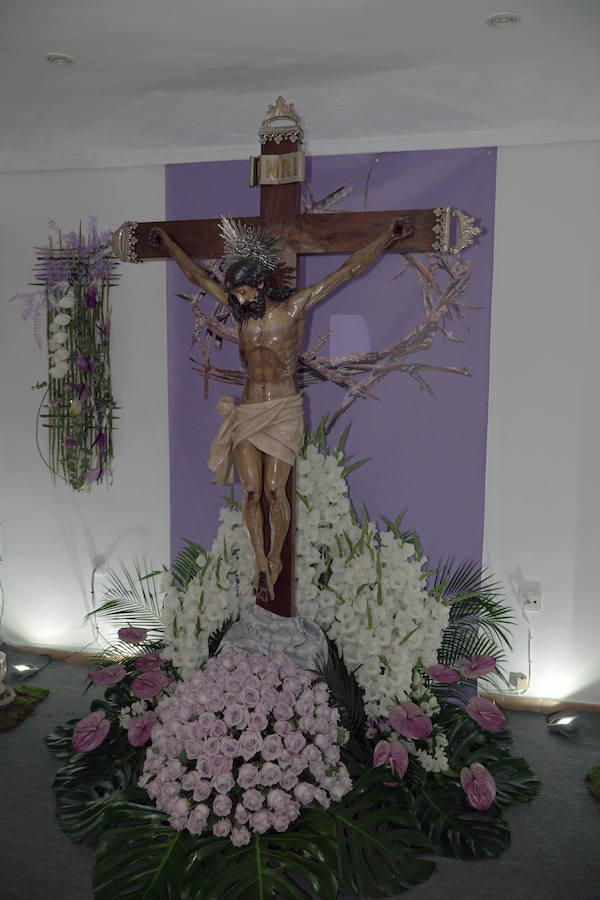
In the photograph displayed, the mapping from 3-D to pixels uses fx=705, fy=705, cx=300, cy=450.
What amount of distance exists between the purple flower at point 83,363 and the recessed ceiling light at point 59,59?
164 cm

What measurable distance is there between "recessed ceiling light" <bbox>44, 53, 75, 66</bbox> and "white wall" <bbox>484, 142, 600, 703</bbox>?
209 cm

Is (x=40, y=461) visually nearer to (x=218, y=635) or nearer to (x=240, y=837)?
(x=218, y=635)

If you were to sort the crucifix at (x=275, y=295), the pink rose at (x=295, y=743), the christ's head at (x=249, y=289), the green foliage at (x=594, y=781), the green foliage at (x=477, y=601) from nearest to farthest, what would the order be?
the pink rose at (x=295, y=743) → the christ's head at (x=249, y=289) → the crucifix at (x=275, y=295) → the green foliage at (x=594, y=781) → the green foliage at (x=477, y=601)

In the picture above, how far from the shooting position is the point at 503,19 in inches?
95.8

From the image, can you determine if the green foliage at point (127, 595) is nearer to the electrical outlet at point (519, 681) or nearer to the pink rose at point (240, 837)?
the pink rose at point (240, 837)

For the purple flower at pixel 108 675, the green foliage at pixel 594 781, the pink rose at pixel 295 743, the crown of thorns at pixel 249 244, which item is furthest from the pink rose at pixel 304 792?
the crown of thorns at pixel 249 244

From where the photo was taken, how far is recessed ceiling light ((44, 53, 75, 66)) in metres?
2.78

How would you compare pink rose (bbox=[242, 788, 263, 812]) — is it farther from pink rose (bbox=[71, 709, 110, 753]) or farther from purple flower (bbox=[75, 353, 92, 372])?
purple flower (bbox=[75, 353, 92, 372])

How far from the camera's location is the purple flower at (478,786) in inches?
106

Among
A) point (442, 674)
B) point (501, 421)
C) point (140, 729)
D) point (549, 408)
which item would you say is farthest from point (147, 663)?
point (549, 408)

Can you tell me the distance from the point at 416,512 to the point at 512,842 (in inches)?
64.5

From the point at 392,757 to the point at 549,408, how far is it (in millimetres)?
1961

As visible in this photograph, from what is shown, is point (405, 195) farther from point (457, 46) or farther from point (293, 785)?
point (293, 785)

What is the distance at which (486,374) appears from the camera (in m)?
3.71
